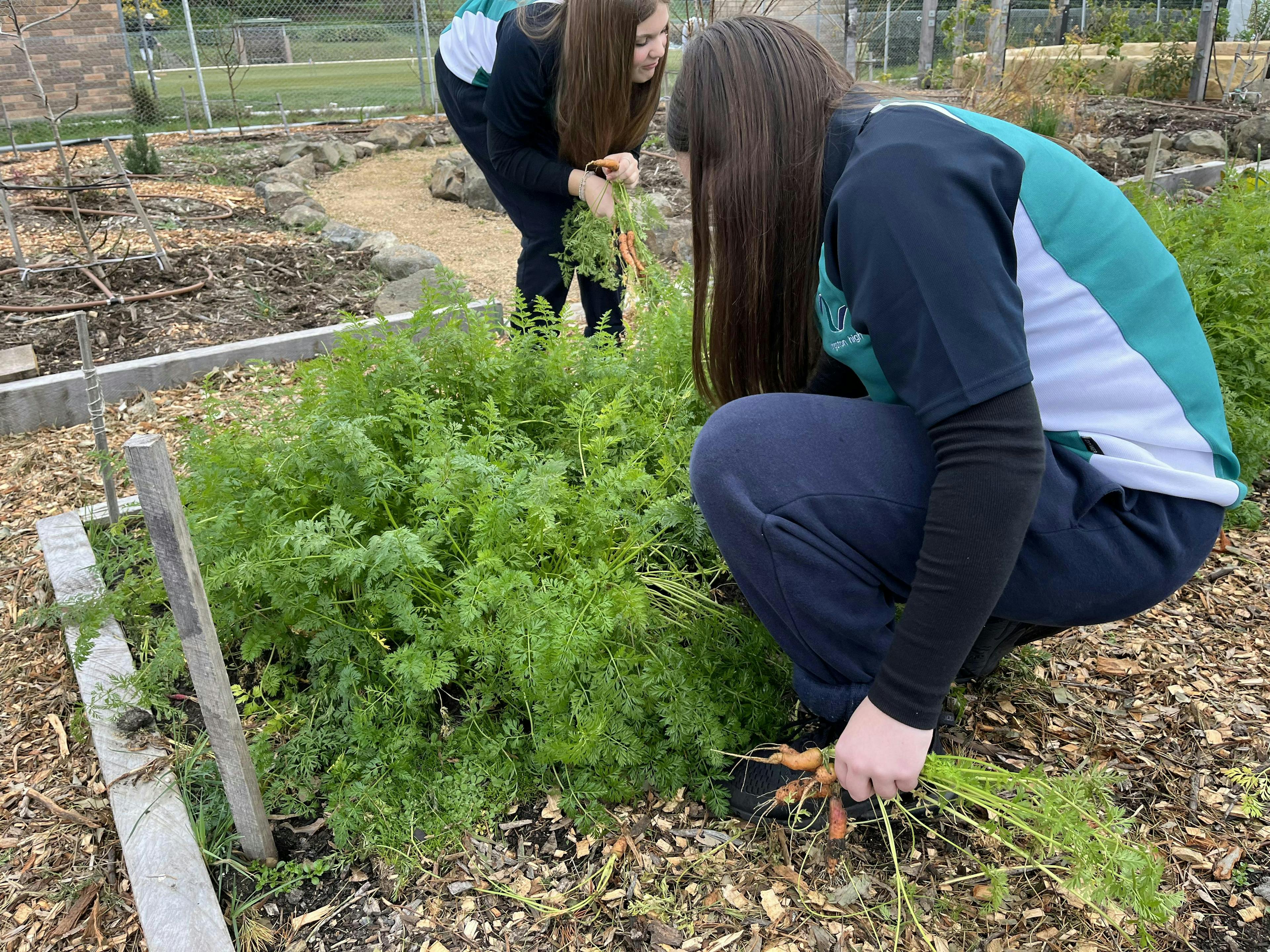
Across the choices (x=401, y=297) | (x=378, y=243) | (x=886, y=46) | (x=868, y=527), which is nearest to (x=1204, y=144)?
(x=886, y=46)

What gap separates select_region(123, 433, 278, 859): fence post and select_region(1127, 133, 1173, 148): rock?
399 inches

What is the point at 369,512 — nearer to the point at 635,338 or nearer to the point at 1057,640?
the point at 635,338

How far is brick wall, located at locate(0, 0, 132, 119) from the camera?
43.8 feet

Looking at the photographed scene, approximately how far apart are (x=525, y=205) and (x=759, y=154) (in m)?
2.13

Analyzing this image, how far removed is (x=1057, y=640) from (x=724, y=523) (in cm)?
118

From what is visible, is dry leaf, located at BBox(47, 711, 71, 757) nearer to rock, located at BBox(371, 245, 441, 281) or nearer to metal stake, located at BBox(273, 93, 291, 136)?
rock, located at BBox(371, 245, 441, 281)

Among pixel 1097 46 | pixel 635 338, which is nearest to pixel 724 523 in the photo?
Answer: pixel 635 338

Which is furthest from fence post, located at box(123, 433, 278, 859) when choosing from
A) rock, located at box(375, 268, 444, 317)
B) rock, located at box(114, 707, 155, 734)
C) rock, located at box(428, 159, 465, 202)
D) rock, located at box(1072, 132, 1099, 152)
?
rock, located at box(1072, 132, 1099, 152)

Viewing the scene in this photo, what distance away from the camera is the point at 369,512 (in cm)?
203

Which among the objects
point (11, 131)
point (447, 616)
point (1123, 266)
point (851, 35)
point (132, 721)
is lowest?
→ point (132, 721)

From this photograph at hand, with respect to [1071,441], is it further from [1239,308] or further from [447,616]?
[1239,308]

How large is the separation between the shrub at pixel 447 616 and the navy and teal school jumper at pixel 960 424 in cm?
29

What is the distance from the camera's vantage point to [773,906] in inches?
65.5

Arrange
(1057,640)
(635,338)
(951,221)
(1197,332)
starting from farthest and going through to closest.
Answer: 1. (635,338)
2. (1057,640)
3. (1197,332)
4. (951,221)
